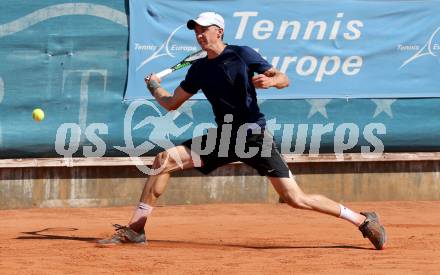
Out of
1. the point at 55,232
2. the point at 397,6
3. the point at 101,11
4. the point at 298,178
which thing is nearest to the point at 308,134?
the point at 298,178

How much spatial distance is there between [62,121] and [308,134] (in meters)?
2.91

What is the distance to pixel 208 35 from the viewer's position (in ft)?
25.3

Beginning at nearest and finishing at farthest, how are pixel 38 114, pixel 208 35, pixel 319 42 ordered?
1. pixel 208 35
2. pixel 38 114
3. pixel 319 42

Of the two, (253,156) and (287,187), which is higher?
(253,156)

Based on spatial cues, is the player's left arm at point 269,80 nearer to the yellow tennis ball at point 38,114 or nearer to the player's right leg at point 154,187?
the player's right leg at point 154,187

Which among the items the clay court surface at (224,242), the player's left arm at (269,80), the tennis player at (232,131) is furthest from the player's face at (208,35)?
the clay court surface at (224,242)

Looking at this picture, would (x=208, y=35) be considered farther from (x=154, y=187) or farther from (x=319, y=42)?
(x=319, y=42)

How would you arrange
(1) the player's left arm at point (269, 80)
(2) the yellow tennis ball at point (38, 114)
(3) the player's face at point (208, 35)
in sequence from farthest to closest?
(2) the yellow tennis ball at point (38, 114) → (3) the player's face at point (208, 35) → (1) the player's left arm at point (269, 80)

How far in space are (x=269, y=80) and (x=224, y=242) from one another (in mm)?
1810

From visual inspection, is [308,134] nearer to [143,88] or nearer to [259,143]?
[143,88]

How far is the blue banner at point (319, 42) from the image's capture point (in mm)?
11273

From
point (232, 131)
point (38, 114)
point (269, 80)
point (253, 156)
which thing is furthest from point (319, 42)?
point (269, 80)

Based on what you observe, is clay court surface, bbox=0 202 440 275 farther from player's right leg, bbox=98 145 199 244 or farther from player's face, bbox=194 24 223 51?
player's face, bbox=194 24 223 51

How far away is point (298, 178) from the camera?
11.8m
